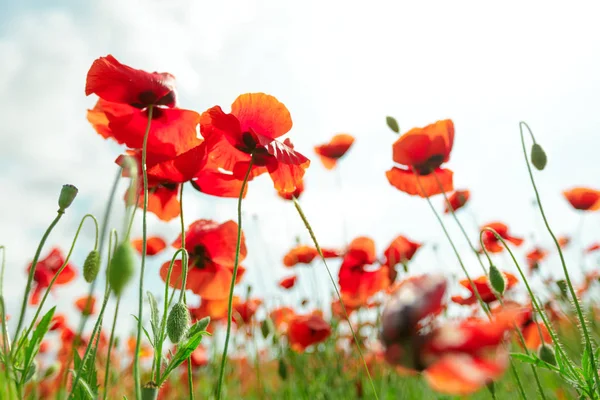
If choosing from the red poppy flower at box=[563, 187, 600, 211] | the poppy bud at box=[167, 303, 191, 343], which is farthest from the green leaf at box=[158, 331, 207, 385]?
the red poppy flower at box=[563, 187, 600, 211]

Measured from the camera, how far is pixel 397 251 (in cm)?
246

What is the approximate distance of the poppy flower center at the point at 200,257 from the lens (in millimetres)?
1909

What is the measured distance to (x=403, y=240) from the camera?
262 cm

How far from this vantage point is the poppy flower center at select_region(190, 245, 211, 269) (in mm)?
1909

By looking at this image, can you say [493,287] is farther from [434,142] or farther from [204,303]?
[204,303]

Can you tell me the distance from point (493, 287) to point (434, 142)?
35.2 inches

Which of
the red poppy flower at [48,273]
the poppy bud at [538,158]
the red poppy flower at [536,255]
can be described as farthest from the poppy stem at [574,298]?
the red poppy flower at [536,255]

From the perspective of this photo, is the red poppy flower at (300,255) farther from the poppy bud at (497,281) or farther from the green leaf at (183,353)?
the green leaf at (183,353)

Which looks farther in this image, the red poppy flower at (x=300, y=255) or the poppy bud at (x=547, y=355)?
the red poppy flower at (x=300, y=255)

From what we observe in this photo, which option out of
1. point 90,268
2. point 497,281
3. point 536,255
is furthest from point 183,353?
point 536,255

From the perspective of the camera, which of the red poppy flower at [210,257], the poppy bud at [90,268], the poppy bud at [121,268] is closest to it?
the poppy bud at [121,268]

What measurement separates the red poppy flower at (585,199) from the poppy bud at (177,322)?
2.98m

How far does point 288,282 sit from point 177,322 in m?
Answer: 3.08

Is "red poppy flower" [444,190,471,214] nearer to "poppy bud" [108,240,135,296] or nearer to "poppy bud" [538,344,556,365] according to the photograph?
"poppy bud" [538,344,556,365]
